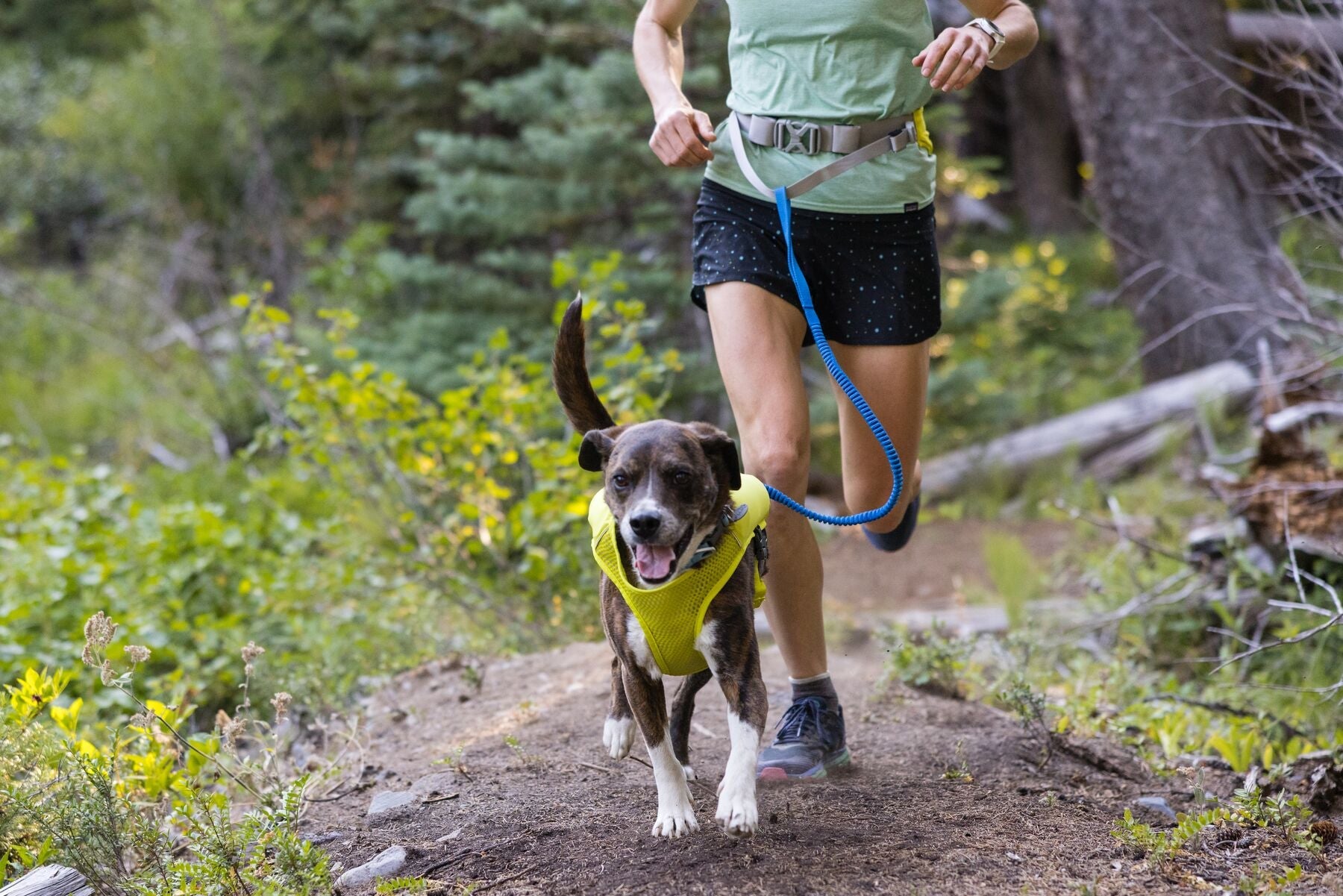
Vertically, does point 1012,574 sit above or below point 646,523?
below

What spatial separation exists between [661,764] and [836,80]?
1858 mm

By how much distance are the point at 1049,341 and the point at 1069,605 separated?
172 inches

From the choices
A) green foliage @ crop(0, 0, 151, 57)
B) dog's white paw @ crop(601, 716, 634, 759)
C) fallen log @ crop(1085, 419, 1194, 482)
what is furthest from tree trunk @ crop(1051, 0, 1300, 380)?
green foliage @ crop(0, 0, 151, 57)

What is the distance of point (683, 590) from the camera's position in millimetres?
2820

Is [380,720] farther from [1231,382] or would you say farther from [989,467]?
[1231,382]

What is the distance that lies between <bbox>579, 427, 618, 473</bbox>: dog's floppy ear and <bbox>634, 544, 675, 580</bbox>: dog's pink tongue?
0.33 meters

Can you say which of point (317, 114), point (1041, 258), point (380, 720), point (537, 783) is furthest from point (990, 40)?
point (317, 114)

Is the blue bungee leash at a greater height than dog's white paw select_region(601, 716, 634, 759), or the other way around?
the blue bungee leash

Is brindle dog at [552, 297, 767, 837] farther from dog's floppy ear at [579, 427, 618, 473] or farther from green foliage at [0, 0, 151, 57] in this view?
green foliage at [0, 0, 151, 57]

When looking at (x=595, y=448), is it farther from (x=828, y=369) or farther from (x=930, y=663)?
(x=930, y=663)

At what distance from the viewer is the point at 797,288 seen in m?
3.25

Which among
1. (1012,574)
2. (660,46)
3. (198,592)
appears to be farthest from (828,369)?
(198,592)

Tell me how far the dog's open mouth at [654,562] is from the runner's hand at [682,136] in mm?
971

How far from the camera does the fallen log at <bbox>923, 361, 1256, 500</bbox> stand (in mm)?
7902
